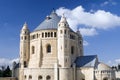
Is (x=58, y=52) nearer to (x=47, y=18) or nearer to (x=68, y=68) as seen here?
(x=68, y=68)

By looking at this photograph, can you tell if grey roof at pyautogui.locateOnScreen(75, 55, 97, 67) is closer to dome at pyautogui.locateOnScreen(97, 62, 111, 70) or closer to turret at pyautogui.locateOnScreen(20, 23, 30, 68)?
dome at pyautogui.locateOnScreen(97, 62, 111, 70)

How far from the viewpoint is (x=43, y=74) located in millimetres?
61250

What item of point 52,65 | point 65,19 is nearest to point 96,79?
point 52,65

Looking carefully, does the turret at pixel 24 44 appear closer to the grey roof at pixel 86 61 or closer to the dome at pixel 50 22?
the dome at pixel 50 22

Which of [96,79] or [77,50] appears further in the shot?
[77,50]

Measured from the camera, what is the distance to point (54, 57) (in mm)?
64188

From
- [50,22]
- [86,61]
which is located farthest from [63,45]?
[50,22]

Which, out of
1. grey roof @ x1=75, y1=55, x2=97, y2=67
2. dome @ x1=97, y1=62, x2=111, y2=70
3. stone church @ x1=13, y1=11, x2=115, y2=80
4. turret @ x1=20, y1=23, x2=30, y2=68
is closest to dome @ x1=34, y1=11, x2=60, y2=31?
stone church @ x1=13, y1=11, x2=115, y2=80

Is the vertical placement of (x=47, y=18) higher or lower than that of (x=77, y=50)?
higher

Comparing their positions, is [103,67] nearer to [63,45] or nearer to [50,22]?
[63,45]

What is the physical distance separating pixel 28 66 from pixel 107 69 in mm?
20489

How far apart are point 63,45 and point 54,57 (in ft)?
14.5

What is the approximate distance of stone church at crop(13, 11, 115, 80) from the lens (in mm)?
60125

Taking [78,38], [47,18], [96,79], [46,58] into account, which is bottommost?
[96,79]
